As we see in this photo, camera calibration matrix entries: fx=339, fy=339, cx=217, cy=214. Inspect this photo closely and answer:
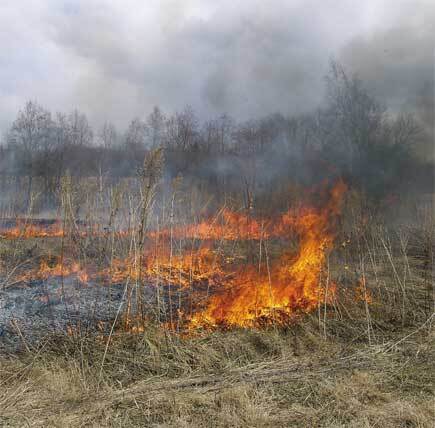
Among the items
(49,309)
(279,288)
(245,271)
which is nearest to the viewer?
(49,309)

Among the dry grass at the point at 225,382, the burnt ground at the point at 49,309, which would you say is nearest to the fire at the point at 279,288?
the dry grass at the point at 225,382

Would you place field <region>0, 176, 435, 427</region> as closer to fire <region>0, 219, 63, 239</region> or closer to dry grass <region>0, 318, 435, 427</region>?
dry grass <region>0, 318, 435, 427</region>

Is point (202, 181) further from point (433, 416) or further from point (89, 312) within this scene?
point (433, 416)

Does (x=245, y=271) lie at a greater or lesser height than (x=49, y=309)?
greater

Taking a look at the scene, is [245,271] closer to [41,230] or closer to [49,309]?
[49,309]

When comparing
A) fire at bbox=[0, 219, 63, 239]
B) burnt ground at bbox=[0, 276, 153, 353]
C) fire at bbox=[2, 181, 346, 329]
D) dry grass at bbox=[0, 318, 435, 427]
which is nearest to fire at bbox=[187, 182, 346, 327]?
fire at bbox=[2, 181, 346, 329]

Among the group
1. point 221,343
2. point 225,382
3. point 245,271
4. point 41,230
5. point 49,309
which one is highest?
point 41,230

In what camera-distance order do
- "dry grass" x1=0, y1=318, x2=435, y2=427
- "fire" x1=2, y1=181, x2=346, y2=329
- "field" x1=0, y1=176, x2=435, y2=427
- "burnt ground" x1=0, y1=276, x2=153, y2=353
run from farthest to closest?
"fire" x1=2, y1=181, x2=346, y2=329 → "burnt ground" x1=0, y1=276, x2=153, y2=353 → "field" x1=0, y1=176, x2=435, y2=427 → "dry grass" x1=0, y1=318, x2=435, y2=427

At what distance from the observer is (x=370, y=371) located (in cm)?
449

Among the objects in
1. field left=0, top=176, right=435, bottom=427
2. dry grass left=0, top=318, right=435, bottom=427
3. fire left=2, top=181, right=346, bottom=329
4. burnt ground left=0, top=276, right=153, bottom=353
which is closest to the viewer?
dry grass left=0, top=318, right=435, bottom=427

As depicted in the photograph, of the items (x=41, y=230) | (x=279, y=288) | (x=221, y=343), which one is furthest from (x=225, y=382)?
(x=41, y=230)

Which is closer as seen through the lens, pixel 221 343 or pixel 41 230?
pixel 221 343

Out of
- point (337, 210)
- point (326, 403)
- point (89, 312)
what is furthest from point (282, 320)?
point (337, 210)

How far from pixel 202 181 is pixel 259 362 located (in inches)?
404
